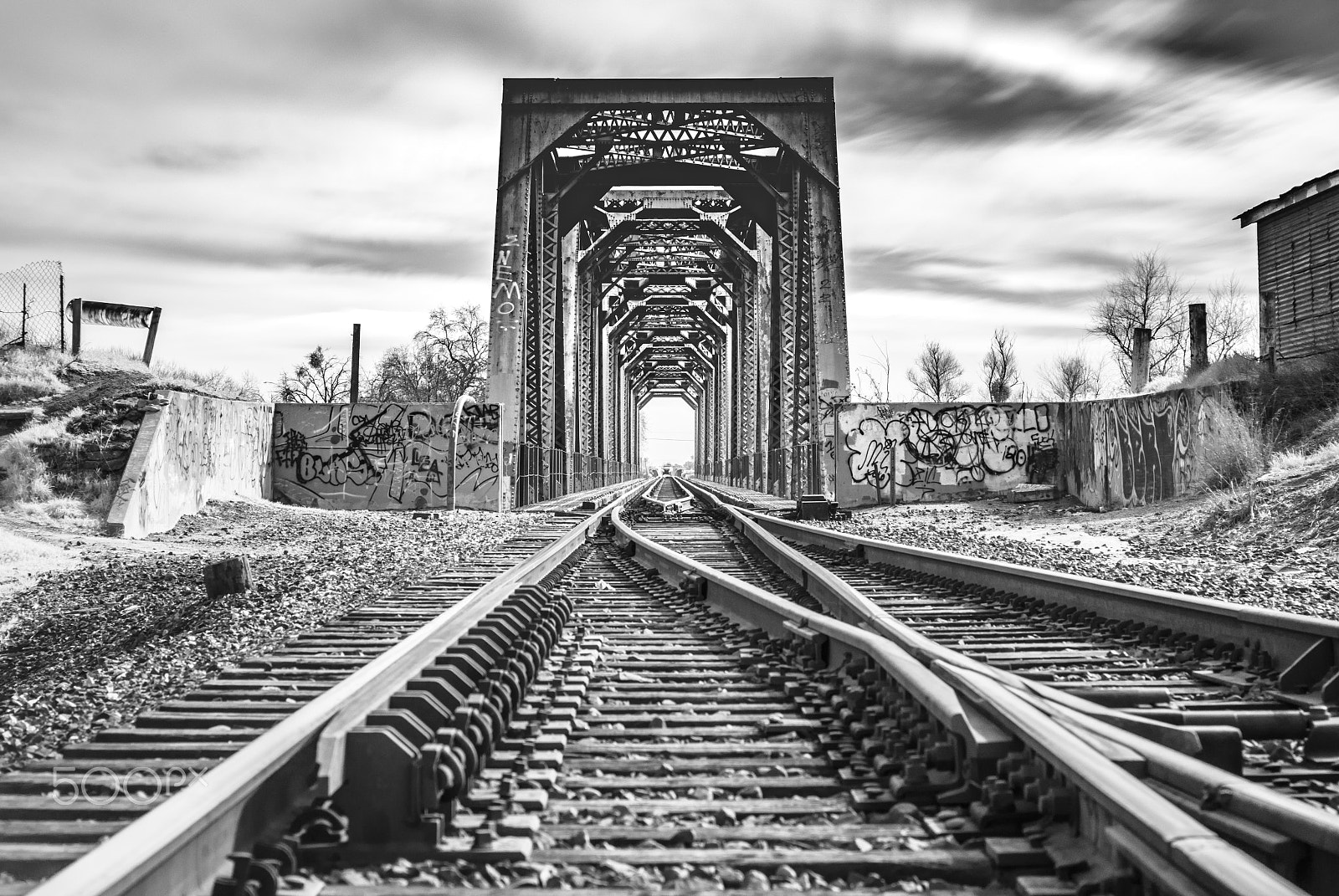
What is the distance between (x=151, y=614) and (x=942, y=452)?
16.1 meters

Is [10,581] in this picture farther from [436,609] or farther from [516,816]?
[516,816]

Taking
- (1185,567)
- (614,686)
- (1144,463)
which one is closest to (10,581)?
(614,686)

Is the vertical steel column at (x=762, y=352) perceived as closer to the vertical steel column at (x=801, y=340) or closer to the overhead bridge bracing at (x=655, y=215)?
the overhead bridge bracing at (x=655, y=215)

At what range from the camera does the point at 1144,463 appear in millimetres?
15508

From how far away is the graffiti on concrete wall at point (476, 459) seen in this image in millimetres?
19297

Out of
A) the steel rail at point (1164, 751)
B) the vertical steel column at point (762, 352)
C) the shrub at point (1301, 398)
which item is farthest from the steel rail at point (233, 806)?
the vertical steel column at point (762, 352)

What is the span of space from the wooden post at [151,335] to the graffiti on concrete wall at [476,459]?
8244 mm

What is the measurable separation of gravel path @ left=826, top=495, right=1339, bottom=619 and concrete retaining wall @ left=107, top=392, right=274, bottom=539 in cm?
881

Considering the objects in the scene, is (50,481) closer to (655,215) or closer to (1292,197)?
(655,215)

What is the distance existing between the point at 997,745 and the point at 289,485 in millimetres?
18715

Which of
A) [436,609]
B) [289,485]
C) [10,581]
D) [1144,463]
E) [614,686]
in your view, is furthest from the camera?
[289,485]

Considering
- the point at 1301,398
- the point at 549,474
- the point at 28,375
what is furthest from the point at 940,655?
the point at 28,375

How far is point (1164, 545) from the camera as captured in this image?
10.5 metres

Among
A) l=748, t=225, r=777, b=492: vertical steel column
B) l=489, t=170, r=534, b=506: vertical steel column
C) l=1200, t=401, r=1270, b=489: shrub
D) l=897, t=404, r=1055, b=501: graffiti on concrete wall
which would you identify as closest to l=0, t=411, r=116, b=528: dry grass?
l=489, t=170, r=534, b=506: vertical steel column
